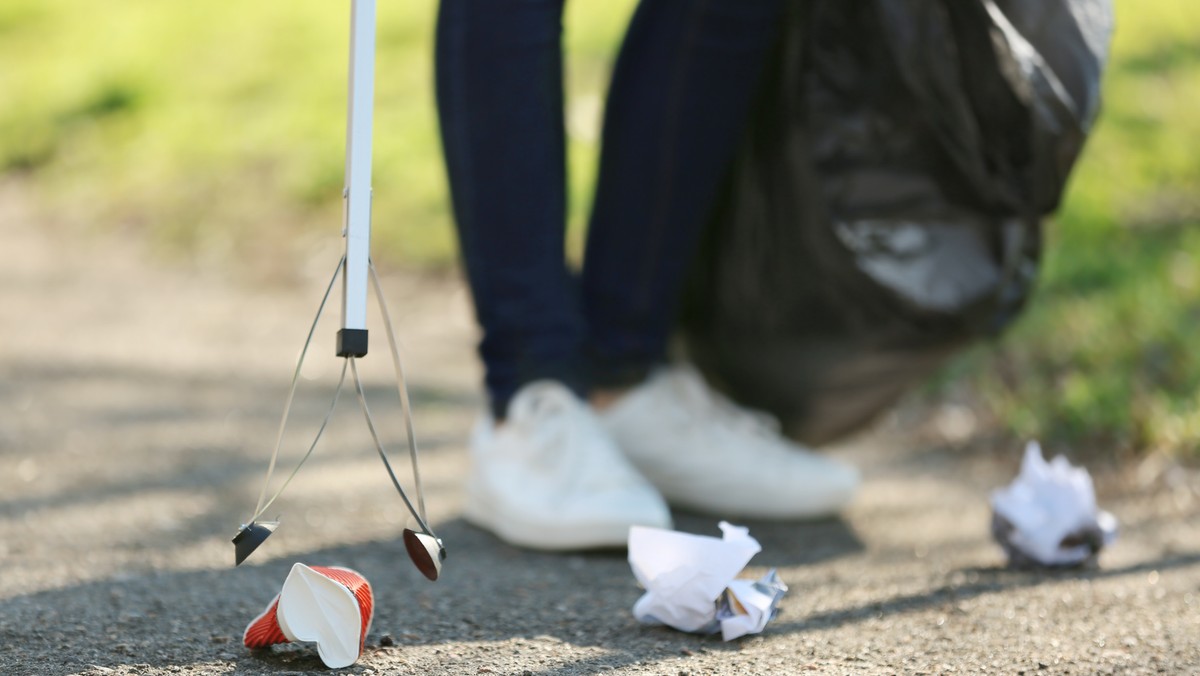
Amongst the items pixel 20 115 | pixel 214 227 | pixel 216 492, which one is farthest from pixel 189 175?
pixel 216 492

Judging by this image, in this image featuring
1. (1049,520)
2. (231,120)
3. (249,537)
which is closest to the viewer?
(249,537)

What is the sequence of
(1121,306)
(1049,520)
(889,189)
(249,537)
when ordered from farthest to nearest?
→ (1121,306) < (889,189) < (1049,520) < (249,537)

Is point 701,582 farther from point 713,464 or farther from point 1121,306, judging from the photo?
point 1121,306

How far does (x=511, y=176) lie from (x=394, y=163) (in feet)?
8.04

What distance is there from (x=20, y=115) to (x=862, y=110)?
4.07m

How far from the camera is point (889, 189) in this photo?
147 cm

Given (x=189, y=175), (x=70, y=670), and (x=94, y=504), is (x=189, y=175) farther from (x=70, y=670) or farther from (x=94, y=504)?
(x=70, y=670)

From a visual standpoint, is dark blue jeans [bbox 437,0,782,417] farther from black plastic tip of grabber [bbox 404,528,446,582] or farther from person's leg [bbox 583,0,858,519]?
black plastic tip of grabber [bbox 404,528,446,582]

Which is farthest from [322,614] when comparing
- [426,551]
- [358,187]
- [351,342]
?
[358,187]

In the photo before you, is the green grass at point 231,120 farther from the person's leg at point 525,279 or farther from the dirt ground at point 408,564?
the person's leg at point 525,279

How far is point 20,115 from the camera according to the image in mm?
4617

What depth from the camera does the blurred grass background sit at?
2.22 meters

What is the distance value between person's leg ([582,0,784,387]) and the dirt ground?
0.29 m

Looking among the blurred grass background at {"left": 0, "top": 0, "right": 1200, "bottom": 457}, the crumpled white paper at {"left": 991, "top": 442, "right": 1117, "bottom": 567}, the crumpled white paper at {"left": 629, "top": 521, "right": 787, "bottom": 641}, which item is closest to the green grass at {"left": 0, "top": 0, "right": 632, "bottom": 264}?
the blurred grass background at {"left": 0, "top": 0, "right": 1200, "bottom": 457}
